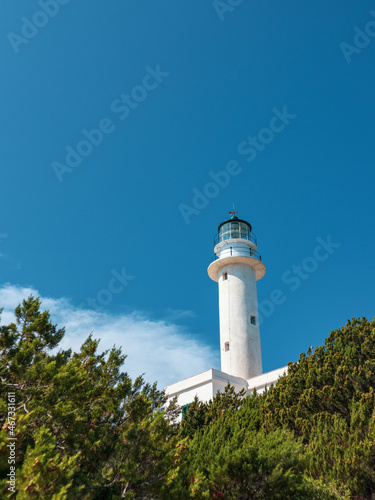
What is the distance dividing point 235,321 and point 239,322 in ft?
0.68

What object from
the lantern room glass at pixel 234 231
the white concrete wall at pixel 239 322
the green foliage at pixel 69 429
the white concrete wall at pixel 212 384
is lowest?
the green foliage at pixel 69 429

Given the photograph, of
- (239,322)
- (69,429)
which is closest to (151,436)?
(69,429)

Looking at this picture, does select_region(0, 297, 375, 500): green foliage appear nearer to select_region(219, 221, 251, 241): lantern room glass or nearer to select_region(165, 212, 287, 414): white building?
select_region(165, 212, 287, 414): white building

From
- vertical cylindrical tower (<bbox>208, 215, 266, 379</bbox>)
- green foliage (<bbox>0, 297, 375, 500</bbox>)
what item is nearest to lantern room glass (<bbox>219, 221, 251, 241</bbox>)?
vertical cylindrical tower (<bbox>208, 215, 266, 379</bbox>)

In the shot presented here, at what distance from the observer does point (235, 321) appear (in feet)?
70.5

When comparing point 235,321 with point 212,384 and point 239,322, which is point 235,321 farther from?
point 212,384

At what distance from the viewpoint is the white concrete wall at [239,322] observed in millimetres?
20547

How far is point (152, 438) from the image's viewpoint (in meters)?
5.94

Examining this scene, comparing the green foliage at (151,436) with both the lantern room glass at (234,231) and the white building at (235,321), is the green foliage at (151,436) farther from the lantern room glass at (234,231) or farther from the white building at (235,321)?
A: the lantern room glass at (234,231)

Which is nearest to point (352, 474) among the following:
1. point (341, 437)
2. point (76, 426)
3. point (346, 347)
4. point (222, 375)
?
point (341, 437)

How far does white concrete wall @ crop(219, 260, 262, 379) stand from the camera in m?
20.5

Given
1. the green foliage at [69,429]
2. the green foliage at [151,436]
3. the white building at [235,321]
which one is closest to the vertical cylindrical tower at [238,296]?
the white building at [235,321]

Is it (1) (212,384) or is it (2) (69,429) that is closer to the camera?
(2) (69,429)

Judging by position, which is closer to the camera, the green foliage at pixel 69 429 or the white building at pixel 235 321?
the green foliage at pixel 69 429
